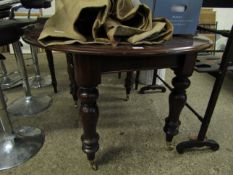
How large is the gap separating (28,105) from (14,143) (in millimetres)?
488

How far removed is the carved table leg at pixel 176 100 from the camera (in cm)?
96

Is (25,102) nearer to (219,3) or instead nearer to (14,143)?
(14,143)

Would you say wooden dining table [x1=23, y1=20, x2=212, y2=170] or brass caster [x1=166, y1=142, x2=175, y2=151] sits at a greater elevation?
wooden dining table [x1=23, y1=20, x2=212, y2=170]

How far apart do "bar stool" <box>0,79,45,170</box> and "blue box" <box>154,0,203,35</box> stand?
35.5 inches

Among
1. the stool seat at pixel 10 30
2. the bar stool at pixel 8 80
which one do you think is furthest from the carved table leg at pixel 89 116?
the bar stool at pixel 8 80

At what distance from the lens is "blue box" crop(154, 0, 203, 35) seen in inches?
34.9

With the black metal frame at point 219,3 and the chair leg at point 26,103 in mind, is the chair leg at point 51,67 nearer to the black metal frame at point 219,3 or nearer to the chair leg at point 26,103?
the chair leg at point 26,103

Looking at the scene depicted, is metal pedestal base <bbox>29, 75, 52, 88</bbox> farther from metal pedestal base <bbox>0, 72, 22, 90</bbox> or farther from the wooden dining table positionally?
the wooden dining table

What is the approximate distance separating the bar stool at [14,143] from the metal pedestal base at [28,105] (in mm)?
275

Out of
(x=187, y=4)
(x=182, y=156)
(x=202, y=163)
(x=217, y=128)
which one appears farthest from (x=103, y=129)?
(x=187, y=4)

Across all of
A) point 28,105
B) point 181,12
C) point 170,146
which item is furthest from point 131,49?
point 28,105

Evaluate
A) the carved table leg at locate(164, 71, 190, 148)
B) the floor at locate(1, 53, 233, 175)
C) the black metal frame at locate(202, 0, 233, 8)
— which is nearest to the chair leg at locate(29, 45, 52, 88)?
the floor at locate(1, 53, 233, 175)

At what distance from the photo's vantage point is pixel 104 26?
79 centimetres

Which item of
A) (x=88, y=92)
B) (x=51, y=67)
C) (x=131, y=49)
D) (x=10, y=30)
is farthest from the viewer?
(x=51, y=67)
